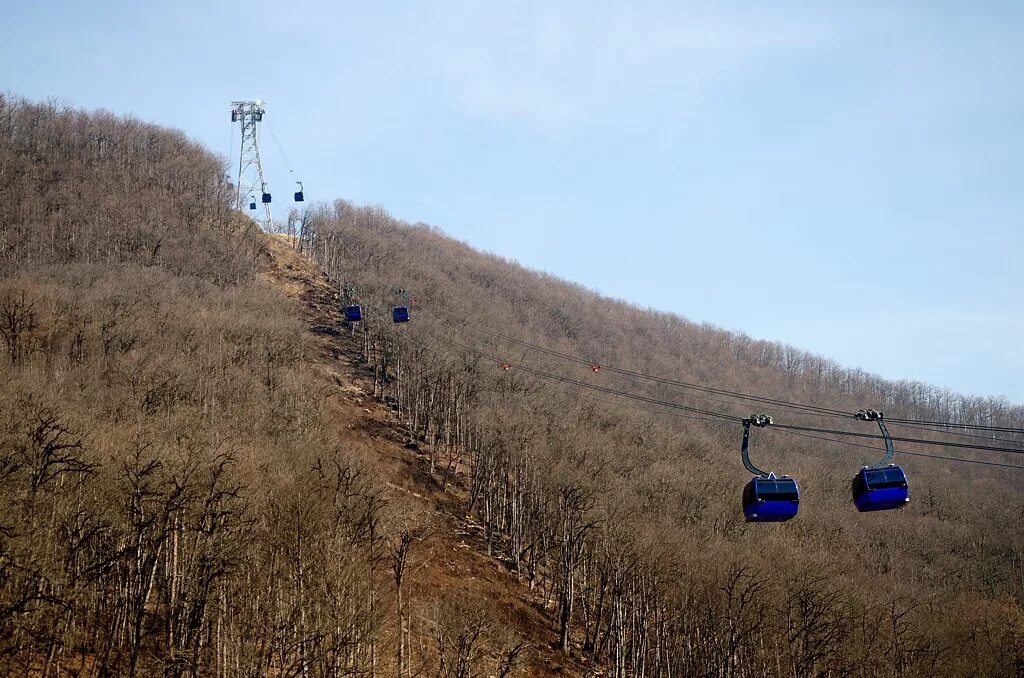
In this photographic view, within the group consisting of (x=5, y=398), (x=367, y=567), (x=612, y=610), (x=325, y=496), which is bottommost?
(x=612, y=610)

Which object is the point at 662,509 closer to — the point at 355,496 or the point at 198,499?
the point at 355,496

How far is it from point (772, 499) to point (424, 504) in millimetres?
35217

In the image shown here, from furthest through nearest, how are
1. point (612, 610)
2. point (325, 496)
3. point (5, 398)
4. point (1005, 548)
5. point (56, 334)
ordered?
point (1005, 548)
point (56, 334)
point (612, 610)
point (325, 496)
point (5, 398)

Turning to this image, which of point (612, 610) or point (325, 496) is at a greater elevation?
point (325, 496)

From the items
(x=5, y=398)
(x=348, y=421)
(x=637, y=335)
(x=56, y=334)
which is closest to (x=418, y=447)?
(x=348, y=421)

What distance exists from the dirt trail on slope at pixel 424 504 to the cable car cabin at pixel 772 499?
20.3 m

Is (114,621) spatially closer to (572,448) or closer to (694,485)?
(572,448)

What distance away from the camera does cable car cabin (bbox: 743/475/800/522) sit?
26.5 metres

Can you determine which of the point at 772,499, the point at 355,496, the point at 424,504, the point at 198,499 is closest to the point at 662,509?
the point at 424,504

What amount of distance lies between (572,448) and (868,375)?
11626 cm

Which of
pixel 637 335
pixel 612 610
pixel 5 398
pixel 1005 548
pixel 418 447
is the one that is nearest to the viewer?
pixel 5 398

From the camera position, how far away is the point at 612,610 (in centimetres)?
4794

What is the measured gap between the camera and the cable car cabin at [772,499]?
87.0 feet

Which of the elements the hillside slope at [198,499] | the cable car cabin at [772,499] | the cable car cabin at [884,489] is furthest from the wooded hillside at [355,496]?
the cable car cabin at [884,489]
